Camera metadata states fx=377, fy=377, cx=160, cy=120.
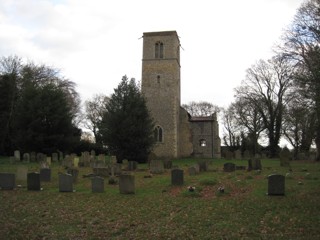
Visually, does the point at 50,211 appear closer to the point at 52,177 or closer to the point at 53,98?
the point at 52,177

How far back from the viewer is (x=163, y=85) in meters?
38.7

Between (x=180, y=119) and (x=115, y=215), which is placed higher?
(x=180, y=119)

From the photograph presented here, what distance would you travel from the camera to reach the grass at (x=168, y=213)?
26.3ft

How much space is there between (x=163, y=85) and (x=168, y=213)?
96.7 feet

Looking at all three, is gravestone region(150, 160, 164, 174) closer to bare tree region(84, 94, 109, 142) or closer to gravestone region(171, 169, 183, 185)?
gravestone region(171, 169, 183, 185)

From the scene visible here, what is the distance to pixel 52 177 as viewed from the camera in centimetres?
1733

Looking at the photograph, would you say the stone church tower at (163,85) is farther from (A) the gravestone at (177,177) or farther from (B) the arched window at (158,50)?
(A) the gravestone at (177,177)

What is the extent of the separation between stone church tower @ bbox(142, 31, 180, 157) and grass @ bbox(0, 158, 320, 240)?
2356 centimetres

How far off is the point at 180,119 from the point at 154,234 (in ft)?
109

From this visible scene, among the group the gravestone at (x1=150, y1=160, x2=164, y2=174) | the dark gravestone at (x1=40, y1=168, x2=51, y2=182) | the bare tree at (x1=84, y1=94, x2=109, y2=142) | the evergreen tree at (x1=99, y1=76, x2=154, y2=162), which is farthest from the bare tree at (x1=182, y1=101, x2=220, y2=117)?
the dark gravestone at (x1=40, y1=168, x2=51, y2=182)

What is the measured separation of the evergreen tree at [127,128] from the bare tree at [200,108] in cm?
3500

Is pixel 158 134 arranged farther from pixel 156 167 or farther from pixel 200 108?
pixel 200 108

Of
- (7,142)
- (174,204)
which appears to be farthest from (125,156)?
(174,204)

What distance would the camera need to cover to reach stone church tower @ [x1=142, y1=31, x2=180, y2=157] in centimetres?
3788
